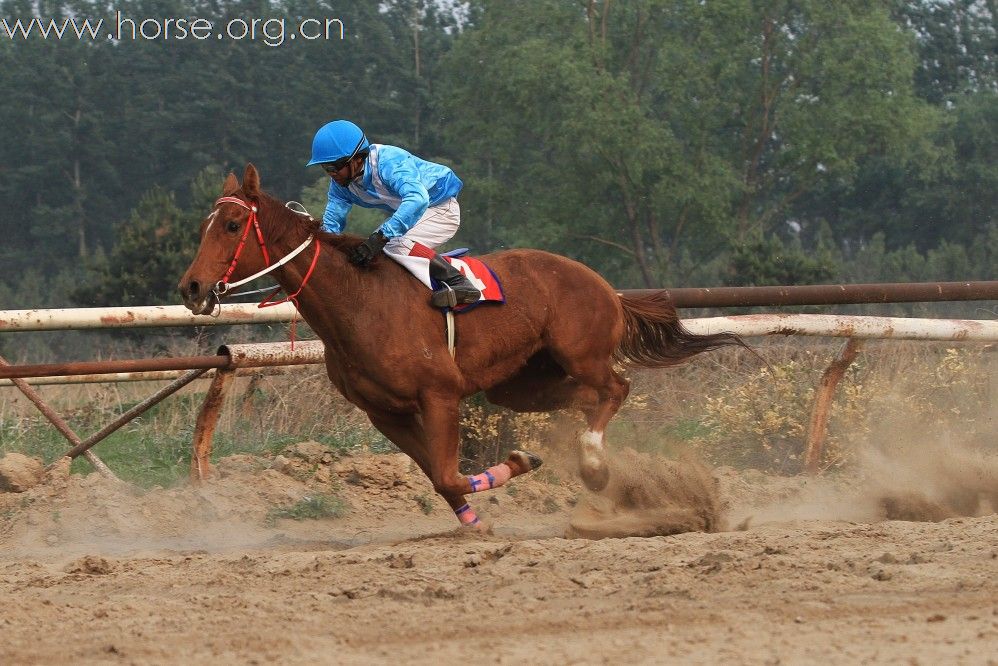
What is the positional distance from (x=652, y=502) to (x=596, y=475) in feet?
1.12

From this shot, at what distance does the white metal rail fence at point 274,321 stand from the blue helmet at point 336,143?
1.46m

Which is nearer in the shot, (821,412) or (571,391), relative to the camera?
(571,391)

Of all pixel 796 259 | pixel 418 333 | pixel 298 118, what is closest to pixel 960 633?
pixel 418 333

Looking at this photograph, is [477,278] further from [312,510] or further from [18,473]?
[18,473]

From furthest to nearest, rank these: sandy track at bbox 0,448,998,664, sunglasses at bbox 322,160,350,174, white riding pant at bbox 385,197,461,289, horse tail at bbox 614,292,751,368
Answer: horse tail at bbox 614,292,751,368
white riding pant at bbox 385,197,461,289
sunglasses at bbox 322,160,350,174
sandy track at bbox 0,448,998,664

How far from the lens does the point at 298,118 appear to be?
4619cm

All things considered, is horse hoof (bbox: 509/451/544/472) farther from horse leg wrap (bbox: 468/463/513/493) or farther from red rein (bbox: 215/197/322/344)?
red rein (bbox: 215/197/322/344)

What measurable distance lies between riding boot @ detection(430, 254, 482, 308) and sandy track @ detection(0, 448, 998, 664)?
1.19 metres

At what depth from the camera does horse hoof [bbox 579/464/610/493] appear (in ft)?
23.1

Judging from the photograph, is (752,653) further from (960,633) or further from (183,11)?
(183,11)

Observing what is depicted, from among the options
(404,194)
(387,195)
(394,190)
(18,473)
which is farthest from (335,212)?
(18,473)

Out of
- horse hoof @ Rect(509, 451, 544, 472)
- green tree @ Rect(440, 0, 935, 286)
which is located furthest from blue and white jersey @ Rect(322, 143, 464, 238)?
green tree @ Rect(440, 0, 935, 286)

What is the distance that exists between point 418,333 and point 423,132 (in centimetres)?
4266

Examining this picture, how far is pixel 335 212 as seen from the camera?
6.94 m
